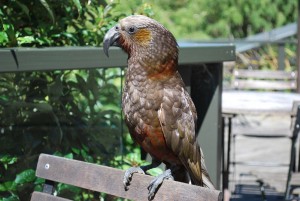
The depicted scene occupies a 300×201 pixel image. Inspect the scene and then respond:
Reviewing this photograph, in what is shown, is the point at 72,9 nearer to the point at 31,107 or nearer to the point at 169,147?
the point at 31,107

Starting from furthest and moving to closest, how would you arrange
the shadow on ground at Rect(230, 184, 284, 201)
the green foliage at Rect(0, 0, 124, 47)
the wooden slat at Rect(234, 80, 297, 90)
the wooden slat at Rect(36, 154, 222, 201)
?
1. the wooden slat at Rect(234, 80, 297, 90)
2. the shadow on ground at Rect(230, 184, 284, 201)
3. the green foliage at Rect(0, 0, 124, 47)
4. the wooden slat at Rect(36, 154, 222, 201)

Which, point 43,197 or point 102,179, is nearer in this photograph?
point 102,179

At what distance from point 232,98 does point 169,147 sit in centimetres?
341

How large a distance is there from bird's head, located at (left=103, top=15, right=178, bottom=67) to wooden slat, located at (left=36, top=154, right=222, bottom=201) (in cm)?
53

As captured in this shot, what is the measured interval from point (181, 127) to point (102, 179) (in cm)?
52

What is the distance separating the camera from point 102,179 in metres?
2.74

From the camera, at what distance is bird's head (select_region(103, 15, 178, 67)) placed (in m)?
2.95

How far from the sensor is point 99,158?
4059 millimetres

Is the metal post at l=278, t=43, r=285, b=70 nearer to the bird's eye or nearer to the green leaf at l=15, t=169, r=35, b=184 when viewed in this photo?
the green leaf at l=15, t=169, r=35, b=184

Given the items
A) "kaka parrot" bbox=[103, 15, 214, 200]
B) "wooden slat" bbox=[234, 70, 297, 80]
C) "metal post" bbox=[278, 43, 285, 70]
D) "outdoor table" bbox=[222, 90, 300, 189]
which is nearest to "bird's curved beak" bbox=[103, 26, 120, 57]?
"kaka parrot" bbox=[103, 15, 214, 200]

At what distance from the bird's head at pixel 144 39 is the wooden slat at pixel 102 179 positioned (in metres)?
0.53

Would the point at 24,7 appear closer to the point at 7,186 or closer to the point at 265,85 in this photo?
the point at 7,186

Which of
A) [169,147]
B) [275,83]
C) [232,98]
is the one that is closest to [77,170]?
[169,147]

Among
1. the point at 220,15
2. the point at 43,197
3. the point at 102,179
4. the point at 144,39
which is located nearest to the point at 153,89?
the point at 144,39
